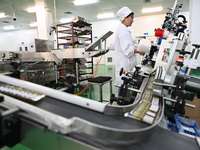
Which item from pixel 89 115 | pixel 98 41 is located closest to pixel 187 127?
pixel 89 115

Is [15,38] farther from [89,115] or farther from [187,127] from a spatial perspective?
[187,127]

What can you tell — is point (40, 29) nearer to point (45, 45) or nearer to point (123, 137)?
point (45, 45)

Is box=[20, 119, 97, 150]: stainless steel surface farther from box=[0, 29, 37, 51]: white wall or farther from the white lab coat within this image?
box=[0, 29, 37, 51]: white wall

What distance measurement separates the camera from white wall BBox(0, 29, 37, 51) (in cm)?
1230

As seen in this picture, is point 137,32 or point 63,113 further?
point 137,32

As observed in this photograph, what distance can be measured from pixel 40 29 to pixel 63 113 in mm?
6076

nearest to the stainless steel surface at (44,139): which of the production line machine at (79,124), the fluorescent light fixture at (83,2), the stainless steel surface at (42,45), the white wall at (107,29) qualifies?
the production line machine at (79,124)

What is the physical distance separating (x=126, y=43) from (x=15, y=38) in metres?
14.8

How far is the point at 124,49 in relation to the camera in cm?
194

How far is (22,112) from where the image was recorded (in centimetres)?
67

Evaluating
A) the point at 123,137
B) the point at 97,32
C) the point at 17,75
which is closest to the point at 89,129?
the point at 123,137

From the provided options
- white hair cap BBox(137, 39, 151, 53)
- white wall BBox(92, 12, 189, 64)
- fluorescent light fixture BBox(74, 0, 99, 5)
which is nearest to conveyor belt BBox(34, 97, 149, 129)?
white hair cap BBox(137, 39, 151, 53)

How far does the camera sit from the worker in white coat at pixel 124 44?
193 cm

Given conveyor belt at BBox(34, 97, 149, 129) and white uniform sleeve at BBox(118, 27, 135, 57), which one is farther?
white uniform sleeve at BBox(118, 27, 135, 57)
